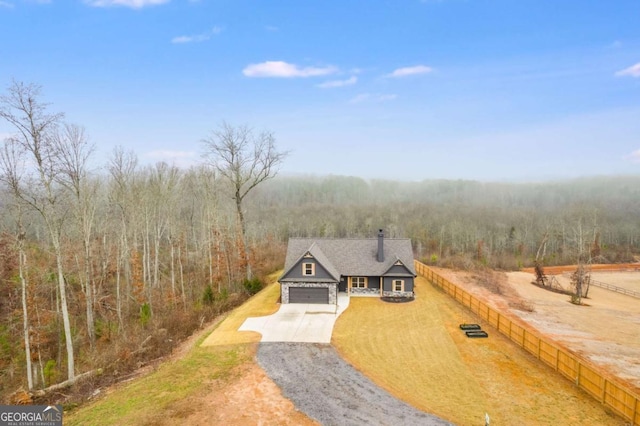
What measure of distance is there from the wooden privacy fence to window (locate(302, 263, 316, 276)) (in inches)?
482

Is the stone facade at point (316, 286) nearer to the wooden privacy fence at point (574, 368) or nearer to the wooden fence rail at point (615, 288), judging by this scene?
the wooden privacy fence at point (574, 368)

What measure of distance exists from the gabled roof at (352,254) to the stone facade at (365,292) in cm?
139

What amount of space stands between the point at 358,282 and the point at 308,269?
514 cm

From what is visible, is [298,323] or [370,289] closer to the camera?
[298,323]

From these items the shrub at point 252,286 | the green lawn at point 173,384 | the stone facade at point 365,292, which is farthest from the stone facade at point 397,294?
the green lawn at point 173,384

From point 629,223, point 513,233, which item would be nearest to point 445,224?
point 513,233

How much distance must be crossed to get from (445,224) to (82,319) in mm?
81039

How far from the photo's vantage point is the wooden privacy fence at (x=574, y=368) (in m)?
14.1

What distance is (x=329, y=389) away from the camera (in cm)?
1650

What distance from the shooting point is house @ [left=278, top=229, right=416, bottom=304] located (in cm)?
2884

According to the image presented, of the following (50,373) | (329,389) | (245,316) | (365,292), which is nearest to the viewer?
(329,389)

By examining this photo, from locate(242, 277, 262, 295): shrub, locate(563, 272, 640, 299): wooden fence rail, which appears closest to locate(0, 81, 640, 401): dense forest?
locate(242, 277, 262, 295): shrub

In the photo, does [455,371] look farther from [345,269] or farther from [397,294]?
[345,269]

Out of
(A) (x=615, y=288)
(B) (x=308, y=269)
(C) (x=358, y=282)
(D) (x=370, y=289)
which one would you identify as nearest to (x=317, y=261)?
(B) (x=308, y=269)
